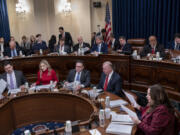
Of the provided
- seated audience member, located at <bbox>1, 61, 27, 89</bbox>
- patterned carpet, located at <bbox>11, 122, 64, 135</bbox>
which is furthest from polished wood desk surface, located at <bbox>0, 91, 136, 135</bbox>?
seated audience member, located at <bbox>1, 61, 27, 89</bbox>

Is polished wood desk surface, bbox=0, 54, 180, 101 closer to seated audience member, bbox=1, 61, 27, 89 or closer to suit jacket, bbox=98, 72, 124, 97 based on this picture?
suit jacket, bbox=98, 72, 124, 97

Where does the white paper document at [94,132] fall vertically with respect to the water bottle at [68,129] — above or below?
below

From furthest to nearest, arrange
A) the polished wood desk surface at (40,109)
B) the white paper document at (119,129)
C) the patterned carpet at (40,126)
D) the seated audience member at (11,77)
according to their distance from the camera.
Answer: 1. the seated audience member at (11,77)
2. the patterned carpet at (40,126)
3. the polished wood desk surface at (40,109)
4. the white paper document at (119,129)

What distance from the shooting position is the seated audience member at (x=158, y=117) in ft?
7.42

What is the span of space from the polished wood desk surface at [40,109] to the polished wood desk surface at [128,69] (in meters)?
2.02

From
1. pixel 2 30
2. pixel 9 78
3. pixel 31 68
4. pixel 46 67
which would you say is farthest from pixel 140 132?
pixel 2 30

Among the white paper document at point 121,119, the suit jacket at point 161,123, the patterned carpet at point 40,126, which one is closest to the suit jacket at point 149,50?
the patterned carpet at point 40,126

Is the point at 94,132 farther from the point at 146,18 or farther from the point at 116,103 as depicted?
the point at 146,18

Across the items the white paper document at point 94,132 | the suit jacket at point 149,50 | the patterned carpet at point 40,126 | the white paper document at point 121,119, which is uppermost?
the suit jacket at point 149,50

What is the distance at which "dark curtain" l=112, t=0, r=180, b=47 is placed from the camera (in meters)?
7.64

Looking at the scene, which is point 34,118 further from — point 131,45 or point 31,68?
point 131,45

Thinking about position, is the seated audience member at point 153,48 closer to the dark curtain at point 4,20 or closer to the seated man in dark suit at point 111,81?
the seated man in dark suit at point 111,81

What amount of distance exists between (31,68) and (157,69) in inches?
149

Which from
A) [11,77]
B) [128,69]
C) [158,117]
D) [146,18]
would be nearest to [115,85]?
[158,117]
